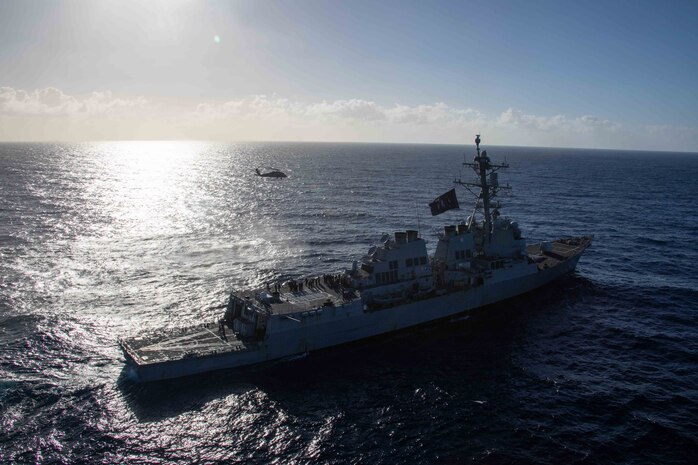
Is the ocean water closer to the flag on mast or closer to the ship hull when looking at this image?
the ship hull

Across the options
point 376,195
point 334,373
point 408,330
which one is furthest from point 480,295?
point 376,195

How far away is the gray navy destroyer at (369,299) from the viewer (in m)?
30.3

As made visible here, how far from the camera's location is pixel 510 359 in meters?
32.5

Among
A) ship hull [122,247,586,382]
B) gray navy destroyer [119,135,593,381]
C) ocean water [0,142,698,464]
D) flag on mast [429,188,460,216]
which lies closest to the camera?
ocean water [0,142,698,464]

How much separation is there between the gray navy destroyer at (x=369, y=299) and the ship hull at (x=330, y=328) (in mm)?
67

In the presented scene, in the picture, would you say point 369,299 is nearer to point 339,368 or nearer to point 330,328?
point 330,328

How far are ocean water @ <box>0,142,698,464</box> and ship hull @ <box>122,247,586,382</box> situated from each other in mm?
776

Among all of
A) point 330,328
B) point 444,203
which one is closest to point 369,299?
point 330,328

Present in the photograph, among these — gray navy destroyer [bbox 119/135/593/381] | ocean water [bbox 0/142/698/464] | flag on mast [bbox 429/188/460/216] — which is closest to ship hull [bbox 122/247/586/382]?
gray navy destroyer [bbox 119/135/593/381]

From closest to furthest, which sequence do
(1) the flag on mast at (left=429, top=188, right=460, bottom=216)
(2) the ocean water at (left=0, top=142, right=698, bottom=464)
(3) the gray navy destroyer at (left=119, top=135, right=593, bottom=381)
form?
(2) the ocean water at (left=0, top=142, right=698, bottom=464) → (3) the gray navy destroyer at (left=119, top=135, right=593, bottom=381) → (1) the flag on mast at (left=429, top=188, right=460, bottom=216)

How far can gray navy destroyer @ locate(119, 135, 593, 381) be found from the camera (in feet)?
99.4

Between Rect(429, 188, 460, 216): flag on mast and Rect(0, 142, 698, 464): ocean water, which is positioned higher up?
Rect(429, 188, 460, 216): flag on mast

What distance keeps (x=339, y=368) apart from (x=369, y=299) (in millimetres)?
6398

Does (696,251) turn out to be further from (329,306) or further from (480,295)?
(329,306)
